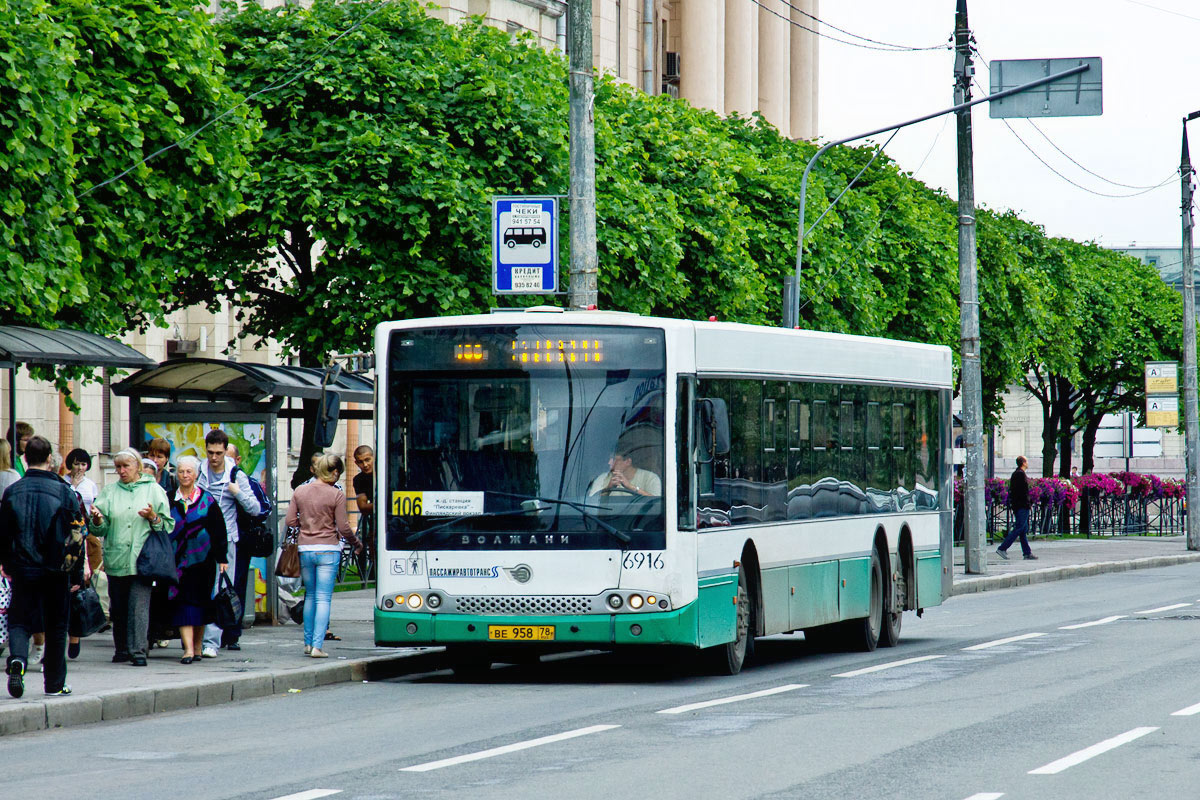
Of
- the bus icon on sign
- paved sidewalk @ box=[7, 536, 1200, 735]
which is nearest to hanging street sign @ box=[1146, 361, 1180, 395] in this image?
paved sidewalk @ box=[7, 536, 1200, 735]

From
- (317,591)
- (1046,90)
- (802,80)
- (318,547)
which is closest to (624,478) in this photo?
(318,547)

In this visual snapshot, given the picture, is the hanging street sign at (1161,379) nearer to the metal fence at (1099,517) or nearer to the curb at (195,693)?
the metal fence at (1099,517)

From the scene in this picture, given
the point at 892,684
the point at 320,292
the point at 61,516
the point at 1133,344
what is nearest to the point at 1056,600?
the point at 320,292

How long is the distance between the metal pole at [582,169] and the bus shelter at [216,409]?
2643mm

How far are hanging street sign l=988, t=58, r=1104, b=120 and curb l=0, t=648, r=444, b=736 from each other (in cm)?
1371

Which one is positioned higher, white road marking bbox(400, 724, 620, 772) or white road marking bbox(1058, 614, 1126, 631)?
white road marking bbox(400, 724, 620, 772)

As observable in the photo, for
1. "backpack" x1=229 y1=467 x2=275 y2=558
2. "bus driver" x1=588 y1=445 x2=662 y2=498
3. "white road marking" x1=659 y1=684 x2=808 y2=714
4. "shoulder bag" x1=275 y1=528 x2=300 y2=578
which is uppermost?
"bus driver" x1=588 y1=445 x2=662 y2=498

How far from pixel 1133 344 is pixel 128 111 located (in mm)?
46115

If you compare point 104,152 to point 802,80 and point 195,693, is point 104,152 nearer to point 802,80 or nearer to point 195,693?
point 195,693

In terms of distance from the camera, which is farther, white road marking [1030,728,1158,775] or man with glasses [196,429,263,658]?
man with glasses [196,429,263,658]

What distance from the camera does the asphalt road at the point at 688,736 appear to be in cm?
975

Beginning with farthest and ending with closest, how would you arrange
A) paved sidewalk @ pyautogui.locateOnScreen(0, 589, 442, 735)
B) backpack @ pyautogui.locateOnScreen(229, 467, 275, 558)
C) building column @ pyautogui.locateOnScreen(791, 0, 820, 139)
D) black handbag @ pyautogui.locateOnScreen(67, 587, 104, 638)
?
building column @ pyautogui.locateOnScreen(791, 0, 820, 139), backpack @ pyautogui.locateOnScreen(229, 467, 275, 558), black handbag @ pyautogui.locateOnScreen(67, 587, 104, 638), paved sidewalk @ pyautogui.locateOnScreen(0, 589, 442, 735)

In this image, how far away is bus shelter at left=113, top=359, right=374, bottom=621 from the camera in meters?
18.8

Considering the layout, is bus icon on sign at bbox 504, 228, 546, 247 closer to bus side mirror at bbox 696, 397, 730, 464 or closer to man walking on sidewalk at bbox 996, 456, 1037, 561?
bus side mirror at bbox 696, 397, 730, 464
